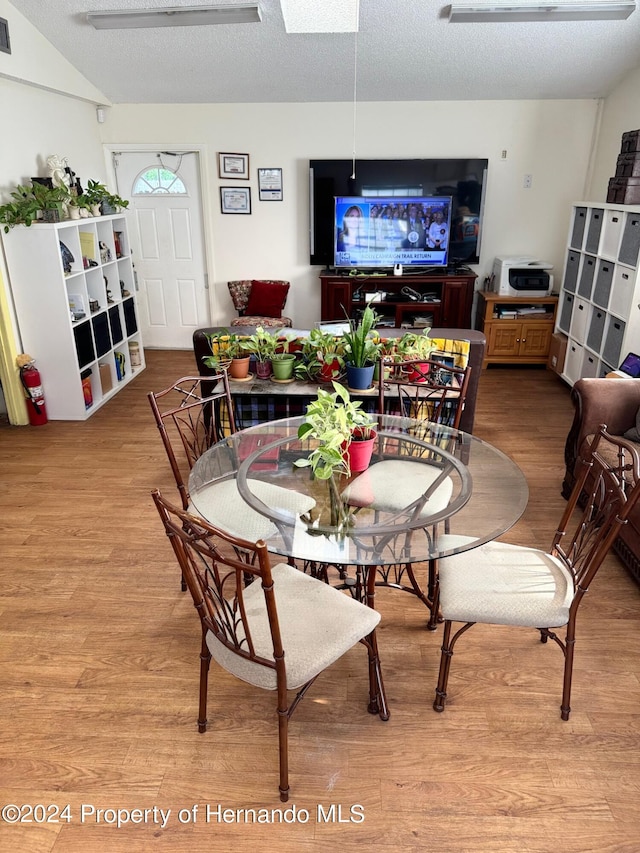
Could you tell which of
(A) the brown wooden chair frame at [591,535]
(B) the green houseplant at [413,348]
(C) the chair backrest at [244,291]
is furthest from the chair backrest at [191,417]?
(C) the chair backrest at [244,291]

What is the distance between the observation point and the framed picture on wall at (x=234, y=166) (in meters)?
5.83

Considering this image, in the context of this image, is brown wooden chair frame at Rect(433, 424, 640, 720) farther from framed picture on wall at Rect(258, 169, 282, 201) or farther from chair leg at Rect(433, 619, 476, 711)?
framed picture on wall at Rect(258, 169, 282, 201)

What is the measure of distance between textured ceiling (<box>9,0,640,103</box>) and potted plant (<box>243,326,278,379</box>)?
246cm

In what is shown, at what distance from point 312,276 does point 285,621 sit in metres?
4.85

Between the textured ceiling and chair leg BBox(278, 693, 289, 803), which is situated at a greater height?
the textured ceiling

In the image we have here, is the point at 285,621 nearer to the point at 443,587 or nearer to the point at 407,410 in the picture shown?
the point at 443,587

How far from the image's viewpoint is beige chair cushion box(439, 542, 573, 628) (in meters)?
1.91

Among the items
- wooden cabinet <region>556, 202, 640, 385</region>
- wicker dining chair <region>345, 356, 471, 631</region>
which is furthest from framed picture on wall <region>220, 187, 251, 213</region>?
wicker dining chair <region>345, 356, 471, 631</region>

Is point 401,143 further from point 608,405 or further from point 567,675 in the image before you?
point 567,675

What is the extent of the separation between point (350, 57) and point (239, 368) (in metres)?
3.11

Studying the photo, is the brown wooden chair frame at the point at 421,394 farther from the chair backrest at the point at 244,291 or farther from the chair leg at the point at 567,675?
the chair backrest at the point at 244,291

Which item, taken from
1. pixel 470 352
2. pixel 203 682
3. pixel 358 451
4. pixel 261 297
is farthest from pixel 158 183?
pixel 203 682

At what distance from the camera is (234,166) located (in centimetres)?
586

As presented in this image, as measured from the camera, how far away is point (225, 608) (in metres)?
1.70
